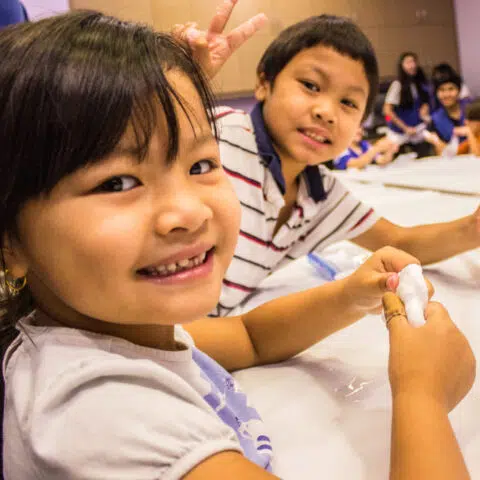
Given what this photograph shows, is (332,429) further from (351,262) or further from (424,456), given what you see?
(351,262)

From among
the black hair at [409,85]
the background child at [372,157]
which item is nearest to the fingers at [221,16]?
the background child at [372,157]

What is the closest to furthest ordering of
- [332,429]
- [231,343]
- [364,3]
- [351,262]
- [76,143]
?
[76,143]
[332,429]
[231,343]
[351,262]
[364,3]

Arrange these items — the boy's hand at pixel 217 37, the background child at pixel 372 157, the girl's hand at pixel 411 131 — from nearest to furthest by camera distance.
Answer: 1. the boy's hand at pixel 217 37
2. the background child at pixel 372 157
3. the girl's hand at pixel 411 131

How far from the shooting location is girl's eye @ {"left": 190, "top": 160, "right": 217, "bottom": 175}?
0.38 metres

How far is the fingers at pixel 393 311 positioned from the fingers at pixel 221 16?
1.51 feet

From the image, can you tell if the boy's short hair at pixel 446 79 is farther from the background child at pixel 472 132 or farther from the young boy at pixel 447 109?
the background child at pixel 472 132

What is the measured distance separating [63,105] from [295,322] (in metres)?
0.37

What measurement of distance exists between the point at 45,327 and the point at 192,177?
0.13 m

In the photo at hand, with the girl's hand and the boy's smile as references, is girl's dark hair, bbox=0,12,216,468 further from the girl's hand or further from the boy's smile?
the girl's hand

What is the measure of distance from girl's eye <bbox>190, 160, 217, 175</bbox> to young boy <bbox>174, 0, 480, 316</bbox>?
1.47 ft

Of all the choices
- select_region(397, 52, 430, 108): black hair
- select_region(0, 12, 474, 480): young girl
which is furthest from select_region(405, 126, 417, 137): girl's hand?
select_region(0, 12, 474, 480): young girl

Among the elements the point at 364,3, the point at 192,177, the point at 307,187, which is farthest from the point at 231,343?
the point at 364,3

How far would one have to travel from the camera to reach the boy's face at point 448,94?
3.79 metres

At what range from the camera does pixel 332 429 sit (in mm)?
473
